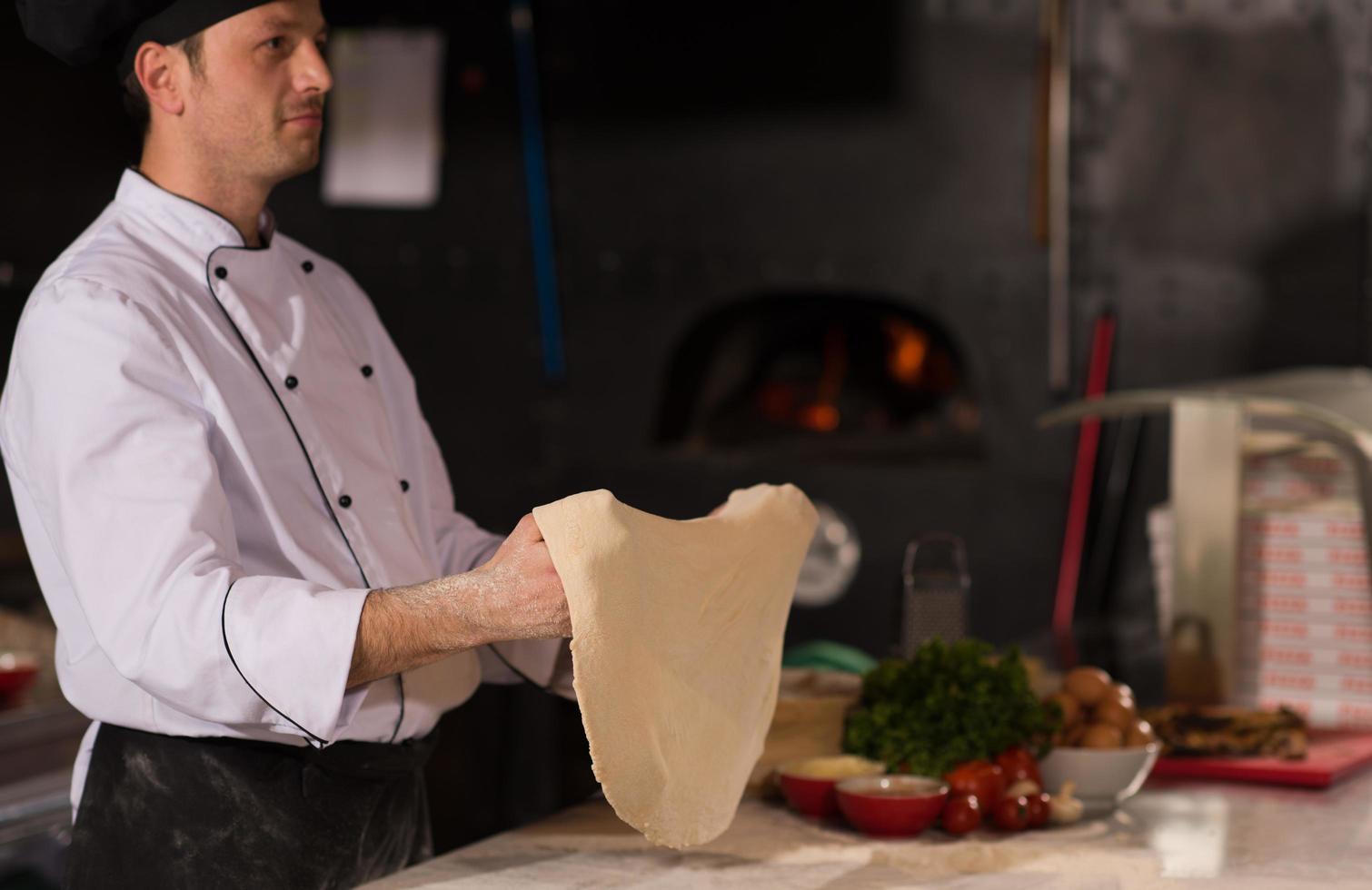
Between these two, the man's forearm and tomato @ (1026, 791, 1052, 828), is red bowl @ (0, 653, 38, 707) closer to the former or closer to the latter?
the man's forearm

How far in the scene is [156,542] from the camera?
1496 mm

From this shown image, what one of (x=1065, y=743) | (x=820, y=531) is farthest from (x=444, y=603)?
(x=820, y=531)

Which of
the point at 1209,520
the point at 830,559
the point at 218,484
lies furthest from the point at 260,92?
the point at 830,559

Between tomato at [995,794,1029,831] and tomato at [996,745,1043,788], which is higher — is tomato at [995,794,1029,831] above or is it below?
below

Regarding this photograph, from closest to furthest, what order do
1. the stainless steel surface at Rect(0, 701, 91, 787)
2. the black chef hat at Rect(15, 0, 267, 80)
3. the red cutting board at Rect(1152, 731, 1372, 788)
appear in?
the black chef hat at Rect(15, 0, 267, 80), the red cutting board at Rect(1152, 731, 1372, 788), the stainless steel surface at Rect(0, 701, 91, 787)

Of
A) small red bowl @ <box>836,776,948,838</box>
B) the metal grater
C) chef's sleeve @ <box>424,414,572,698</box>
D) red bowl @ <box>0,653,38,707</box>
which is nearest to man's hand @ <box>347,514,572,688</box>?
chef's sleeve @ <box>424,414,572,698</box>

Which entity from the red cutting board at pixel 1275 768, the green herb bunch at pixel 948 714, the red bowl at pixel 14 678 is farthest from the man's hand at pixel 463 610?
the red bowl at pixel 14 678

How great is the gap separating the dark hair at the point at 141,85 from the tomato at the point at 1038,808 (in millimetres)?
1295

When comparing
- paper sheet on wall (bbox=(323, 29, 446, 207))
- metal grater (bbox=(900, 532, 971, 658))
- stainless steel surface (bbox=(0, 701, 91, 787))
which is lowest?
stainless steel surface (bbox=(0, 701, 91, 787))

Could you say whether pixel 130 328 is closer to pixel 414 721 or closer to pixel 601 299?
pixel 414 721

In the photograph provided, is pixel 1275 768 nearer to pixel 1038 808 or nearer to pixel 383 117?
pixel 1038 808

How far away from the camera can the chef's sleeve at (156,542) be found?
4.82 feet

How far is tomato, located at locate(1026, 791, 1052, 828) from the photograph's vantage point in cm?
198

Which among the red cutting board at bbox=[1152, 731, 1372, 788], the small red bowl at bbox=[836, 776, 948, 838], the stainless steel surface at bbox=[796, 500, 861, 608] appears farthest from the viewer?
the stainless steel surface at bbox=[796, 500, 861, 608]
